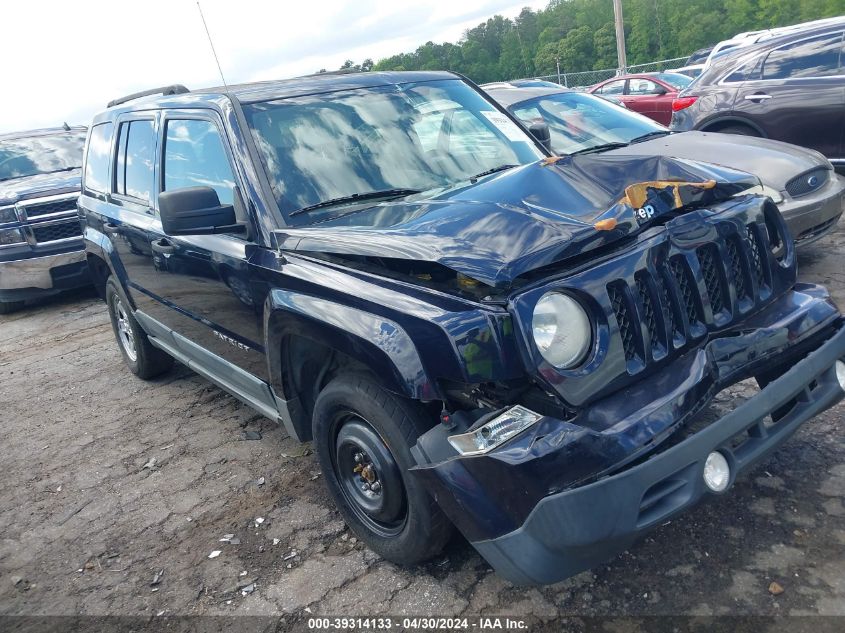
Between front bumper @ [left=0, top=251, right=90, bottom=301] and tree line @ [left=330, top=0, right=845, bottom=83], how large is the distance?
146ft

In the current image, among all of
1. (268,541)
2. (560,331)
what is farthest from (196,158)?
(560,331)

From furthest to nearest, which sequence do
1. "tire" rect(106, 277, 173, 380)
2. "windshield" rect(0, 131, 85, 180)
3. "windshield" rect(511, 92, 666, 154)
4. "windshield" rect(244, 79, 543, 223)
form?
"windshield" rect(0, 131, 85, 180) → "windshield" rect(511, 92, 666, 154) → "tire" rect(106, 277, 173, 380) → "windshield" rect(244, 79, 543, 223)

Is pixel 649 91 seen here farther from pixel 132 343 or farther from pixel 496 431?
pixel 496 431

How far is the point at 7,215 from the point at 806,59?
28.7ft

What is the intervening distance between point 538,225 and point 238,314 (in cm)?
174

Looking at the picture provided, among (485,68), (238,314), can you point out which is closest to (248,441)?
(238,314)

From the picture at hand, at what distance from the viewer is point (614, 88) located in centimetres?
1634

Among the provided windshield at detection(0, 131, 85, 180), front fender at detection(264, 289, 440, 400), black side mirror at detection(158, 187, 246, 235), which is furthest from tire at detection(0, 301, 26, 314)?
front fender at detection(264, 289, 440, 400)

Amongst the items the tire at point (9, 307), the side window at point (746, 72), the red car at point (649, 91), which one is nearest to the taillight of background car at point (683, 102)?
the side window at point (746, 72)

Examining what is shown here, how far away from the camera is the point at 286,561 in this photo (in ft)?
10.5

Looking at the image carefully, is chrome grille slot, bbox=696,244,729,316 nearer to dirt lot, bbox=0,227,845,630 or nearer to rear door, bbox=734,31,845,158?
dirt lot, bbox=0,227,845,630

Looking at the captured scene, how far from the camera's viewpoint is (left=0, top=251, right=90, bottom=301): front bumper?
329 inches

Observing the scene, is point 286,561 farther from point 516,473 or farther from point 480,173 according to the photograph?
point 480,173

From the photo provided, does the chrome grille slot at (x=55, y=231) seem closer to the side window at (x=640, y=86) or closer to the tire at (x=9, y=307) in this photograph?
the tire at (x=9, y=307)
